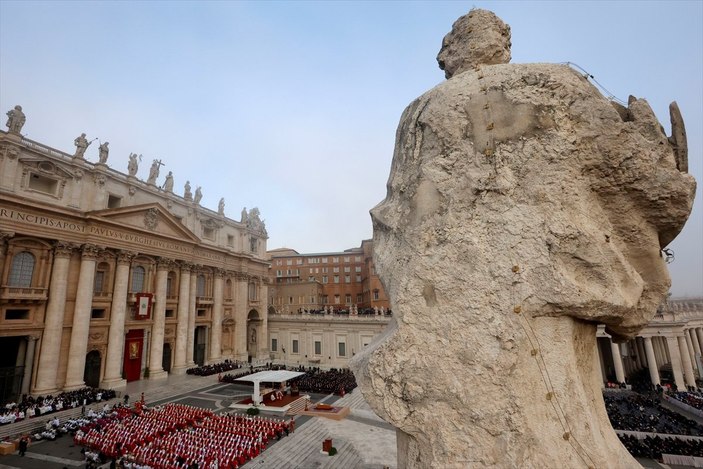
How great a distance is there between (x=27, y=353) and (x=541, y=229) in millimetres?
34253

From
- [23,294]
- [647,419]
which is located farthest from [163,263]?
[647,419]

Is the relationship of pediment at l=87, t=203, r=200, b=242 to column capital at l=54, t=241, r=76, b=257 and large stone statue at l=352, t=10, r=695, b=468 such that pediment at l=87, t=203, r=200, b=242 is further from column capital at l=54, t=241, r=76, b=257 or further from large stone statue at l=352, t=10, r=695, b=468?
large stone statue at l=352, t=10, r=695, b=468

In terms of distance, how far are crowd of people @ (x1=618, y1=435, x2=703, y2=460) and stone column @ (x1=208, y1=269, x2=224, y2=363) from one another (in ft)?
126

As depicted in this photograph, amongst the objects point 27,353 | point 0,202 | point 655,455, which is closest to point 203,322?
point 27,353

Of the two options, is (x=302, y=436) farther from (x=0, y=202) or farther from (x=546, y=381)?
(x=0, y=202)

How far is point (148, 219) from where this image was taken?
112ft

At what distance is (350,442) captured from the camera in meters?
19.0

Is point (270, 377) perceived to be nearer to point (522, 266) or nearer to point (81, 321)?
point (81, 321)

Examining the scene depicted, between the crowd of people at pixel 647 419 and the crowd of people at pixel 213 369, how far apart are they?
3376cm

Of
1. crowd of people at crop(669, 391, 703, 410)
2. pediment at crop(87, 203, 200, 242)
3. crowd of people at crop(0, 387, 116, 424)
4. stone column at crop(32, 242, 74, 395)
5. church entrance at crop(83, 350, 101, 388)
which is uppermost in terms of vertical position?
pediment at crop(87, 203, 200, 242)

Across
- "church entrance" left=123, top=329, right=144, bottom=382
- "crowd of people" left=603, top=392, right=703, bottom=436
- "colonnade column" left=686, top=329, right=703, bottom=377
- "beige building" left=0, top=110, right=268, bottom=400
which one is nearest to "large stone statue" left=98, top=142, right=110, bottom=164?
"beige building" left=0, top=110, right=268, bottom=400

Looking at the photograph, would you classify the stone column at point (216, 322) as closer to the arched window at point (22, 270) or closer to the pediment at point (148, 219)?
the pediment at point (148, 219)

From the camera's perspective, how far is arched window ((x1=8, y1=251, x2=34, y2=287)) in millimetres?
25094

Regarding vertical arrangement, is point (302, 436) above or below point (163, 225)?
below
